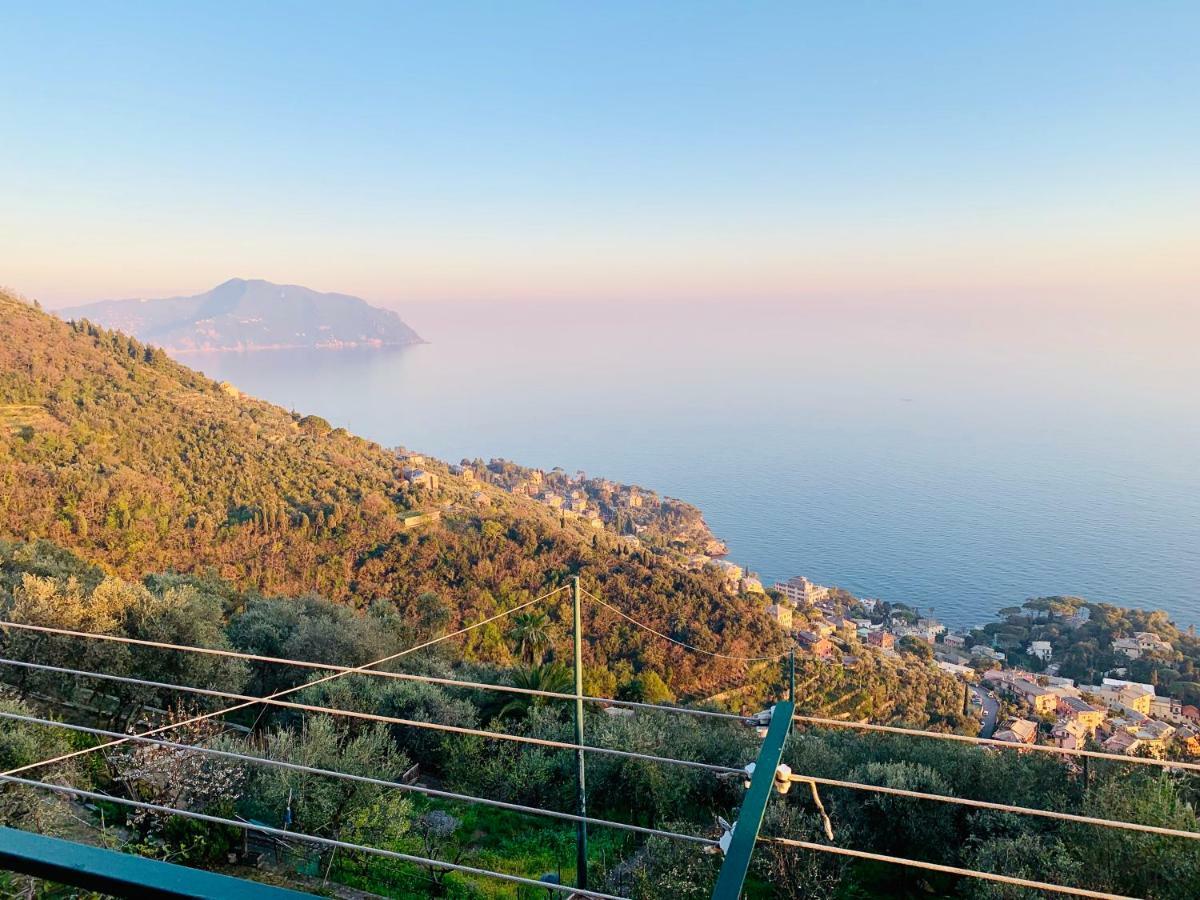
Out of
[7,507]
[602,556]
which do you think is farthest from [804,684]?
[7,507]

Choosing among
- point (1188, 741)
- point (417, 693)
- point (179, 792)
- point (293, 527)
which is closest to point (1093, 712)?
point (1188, 741)

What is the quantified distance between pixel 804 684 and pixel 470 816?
17592 millimetres

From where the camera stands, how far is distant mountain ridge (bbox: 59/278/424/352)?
138375mm

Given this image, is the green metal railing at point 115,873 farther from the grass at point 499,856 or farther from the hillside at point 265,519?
the hillside at point 265,519

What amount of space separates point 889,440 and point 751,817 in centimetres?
10299

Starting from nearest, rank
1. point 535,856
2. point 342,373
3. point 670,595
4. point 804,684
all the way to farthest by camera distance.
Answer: point 535,856, point 804,684, point 670,595, point 342,373

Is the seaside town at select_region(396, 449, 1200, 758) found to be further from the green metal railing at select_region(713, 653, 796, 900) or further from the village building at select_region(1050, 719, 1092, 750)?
the green metal railing at select_region(713, 653, 796, 900)

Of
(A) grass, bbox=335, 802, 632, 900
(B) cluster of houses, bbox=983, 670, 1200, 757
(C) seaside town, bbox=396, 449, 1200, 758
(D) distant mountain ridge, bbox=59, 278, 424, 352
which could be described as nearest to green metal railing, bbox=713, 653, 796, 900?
(A) grass, bbox=335, 802, 632, 900

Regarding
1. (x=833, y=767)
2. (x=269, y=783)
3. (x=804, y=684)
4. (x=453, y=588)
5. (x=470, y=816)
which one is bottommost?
(x=804, y=684)

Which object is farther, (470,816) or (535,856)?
(470,816)

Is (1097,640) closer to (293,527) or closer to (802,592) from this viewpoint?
(802,592)

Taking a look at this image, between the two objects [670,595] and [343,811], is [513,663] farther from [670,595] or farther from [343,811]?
[343,811]

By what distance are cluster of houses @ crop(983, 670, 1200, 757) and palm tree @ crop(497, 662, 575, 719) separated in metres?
9.81

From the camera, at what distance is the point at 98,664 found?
35.2 feet
